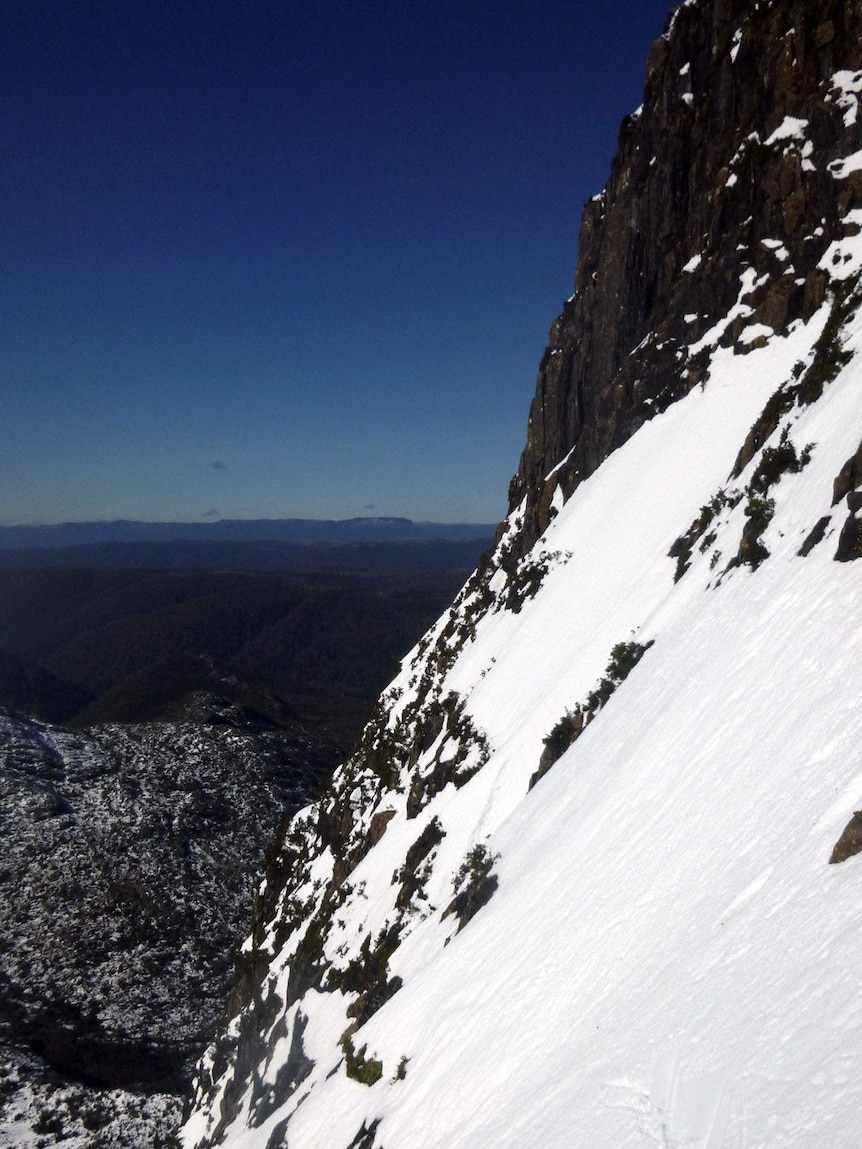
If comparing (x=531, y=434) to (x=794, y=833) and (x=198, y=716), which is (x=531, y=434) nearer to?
(x=794, y=833)

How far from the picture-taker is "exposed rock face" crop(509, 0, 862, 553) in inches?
1091

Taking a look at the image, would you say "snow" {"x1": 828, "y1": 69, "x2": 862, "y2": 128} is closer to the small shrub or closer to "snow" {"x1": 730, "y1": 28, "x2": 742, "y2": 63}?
"snow" {"x1": 730, "y1": 28, "x2": 742, "y2": 63}

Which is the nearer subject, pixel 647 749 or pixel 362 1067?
pixel 647 749

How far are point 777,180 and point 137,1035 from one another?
63.6 metres

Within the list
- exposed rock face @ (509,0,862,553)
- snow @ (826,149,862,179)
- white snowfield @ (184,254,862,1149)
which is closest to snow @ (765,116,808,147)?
exposed rock face @ (509,0,862,553)

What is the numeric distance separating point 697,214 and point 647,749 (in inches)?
1229

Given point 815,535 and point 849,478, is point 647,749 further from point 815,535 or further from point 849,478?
point 849,478

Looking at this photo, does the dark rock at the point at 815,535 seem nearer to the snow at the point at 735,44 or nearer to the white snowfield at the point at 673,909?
the white snowfield at the point at 673,909

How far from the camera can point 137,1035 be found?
4912cm

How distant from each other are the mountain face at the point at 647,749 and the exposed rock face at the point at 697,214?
165 mm

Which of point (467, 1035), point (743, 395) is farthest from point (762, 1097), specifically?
point (743, 395)

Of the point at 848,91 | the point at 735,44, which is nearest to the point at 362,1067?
the point at 848,91

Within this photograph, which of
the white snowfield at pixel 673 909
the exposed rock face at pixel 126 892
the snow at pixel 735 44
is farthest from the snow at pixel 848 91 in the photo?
the exposed rock face at pixel 126 892

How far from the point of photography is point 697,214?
33406 mm
